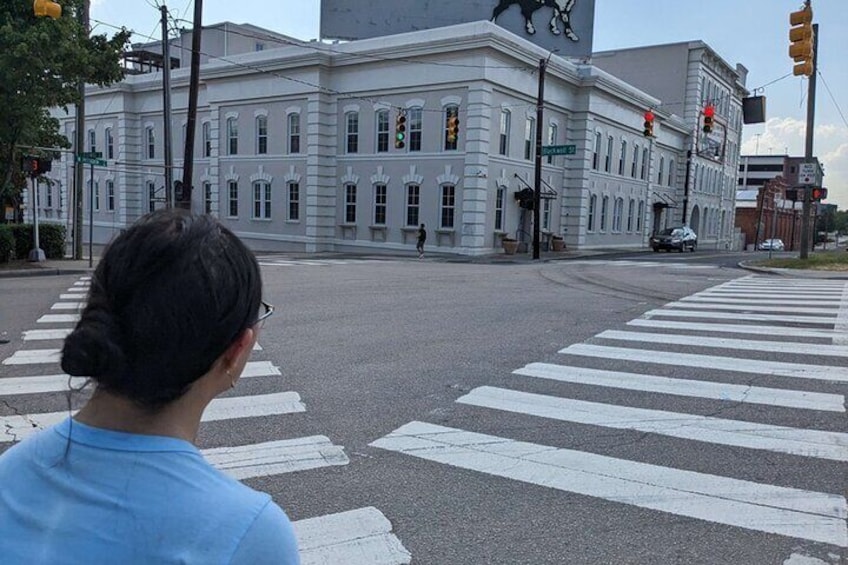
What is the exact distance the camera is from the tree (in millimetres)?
18812

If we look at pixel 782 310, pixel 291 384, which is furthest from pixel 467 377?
pixel 782 310

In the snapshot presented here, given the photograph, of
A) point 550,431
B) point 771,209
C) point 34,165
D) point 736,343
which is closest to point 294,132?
point 34,165

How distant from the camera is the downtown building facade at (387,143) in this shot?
32.6 meters

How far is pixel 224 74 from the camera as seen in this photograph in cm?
3906

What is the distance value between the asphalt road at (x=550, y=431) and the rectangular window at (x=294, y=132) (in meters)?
25.9

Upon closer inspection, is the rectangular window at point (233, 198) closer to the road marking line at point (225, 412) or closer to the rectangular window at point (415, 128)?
the rectangular window at point (415, 128)

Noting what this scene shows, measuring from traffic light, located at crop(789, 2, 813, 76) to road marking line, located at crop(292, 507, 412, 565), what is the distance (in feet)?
57.6

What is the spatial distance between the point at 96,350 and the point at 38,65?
69.4ft

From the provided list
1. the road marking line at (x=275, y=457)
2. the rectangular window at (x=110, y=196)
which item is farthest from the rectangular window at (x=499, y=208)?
the road marking line at (x=275, y=457)

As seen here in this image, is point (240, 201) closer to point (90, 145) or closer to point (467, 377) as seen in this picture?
point (90, 145)

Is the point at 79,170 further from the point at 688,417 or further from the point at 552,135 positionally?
the point at 552,135

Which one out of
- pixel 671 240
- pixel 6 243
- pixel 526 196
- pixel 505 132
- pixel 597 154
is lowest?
pixel 6 243

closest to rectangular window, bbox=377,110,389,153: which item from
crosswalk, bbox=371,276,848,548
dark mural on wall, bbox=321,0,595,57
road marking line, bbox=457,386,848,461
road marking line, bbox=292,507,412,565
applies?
dark mural on wall, bbox=321,0,595,57

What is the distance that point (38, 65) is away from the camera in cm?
1902
